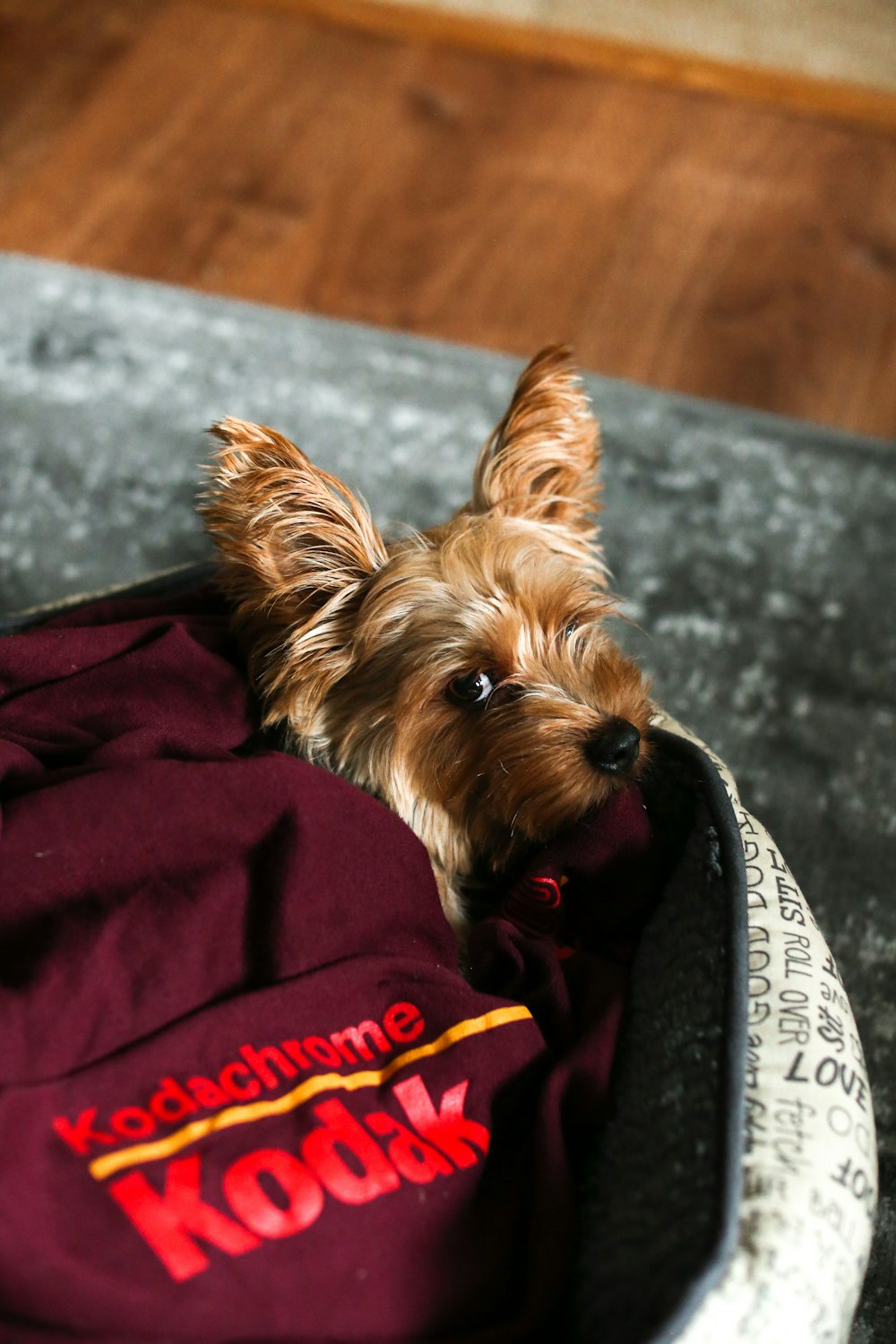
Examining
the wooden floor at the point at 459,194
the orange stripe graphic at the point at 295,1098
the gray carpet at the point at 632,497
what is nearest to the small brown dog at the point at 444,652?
the orange stripe graphic at the point at 295,1098

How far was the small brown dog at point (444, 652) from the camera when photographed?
1389 mm

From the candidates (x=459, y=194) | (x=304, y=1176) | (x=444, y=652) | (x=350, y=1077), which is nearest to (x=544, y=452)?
(x=444, y=652)

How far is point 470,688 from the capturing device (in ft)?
4.79

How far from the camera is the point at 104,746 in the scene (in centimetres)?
129

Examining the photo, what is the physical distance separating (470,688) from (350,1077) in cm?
47

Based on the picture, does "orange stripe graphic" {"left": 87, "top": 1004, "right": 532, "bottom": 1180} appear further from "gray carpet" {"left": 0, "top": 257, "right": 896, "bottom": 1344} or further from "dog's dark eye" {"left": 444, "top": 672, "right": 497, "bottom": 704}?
"gray carpet" {"left": 0, "top": 257, "right": 896, "bottom": 1344}

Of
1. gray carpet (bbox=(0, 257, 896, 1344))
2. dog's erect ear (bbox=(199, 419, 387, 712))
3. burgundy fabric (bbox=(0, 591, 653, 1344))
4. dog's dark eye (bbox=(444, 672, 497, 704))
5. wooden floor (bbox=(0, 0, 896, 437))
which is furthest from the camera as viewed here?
wooden floor (bbox=(0, 0, 896, 437))

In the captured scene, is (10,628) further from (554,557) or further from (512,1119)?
(512,1119)

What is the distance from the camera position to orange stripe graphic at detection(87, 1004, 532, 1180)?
3.46ft

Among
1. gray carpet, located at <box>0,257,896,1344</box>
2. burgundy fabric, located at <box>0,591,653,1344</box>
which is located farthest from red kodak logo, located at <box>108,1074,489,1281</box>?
gray carpet, located at <box>0,257,896,1344</box>

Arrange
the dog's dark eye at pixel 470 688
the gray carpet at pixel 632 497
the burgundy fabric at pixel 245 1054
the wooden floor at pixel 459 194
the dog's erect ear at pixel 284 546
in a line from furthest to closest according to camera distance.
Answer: the wooden floor at pixel 459 194, the gray carpet at pixel 632 497, the dog's dark eye at pixel 470 688, the dog's erect ear at pixel 284 546, the burgundy fabric at pixel 245 1054

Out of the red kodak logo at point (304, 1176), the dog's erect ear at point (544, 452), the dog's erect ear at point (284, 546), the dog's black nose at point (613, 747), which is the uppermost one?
the dog's erect ear at point (544, 452)

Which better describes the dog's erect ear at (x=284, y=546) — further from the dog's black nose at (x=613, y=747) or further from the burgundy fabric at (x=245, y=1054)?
the dog's black nose at (x=613, y=747)

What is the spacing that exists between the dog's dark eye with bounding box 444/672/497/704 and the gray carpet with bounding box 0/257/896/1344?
62cm
